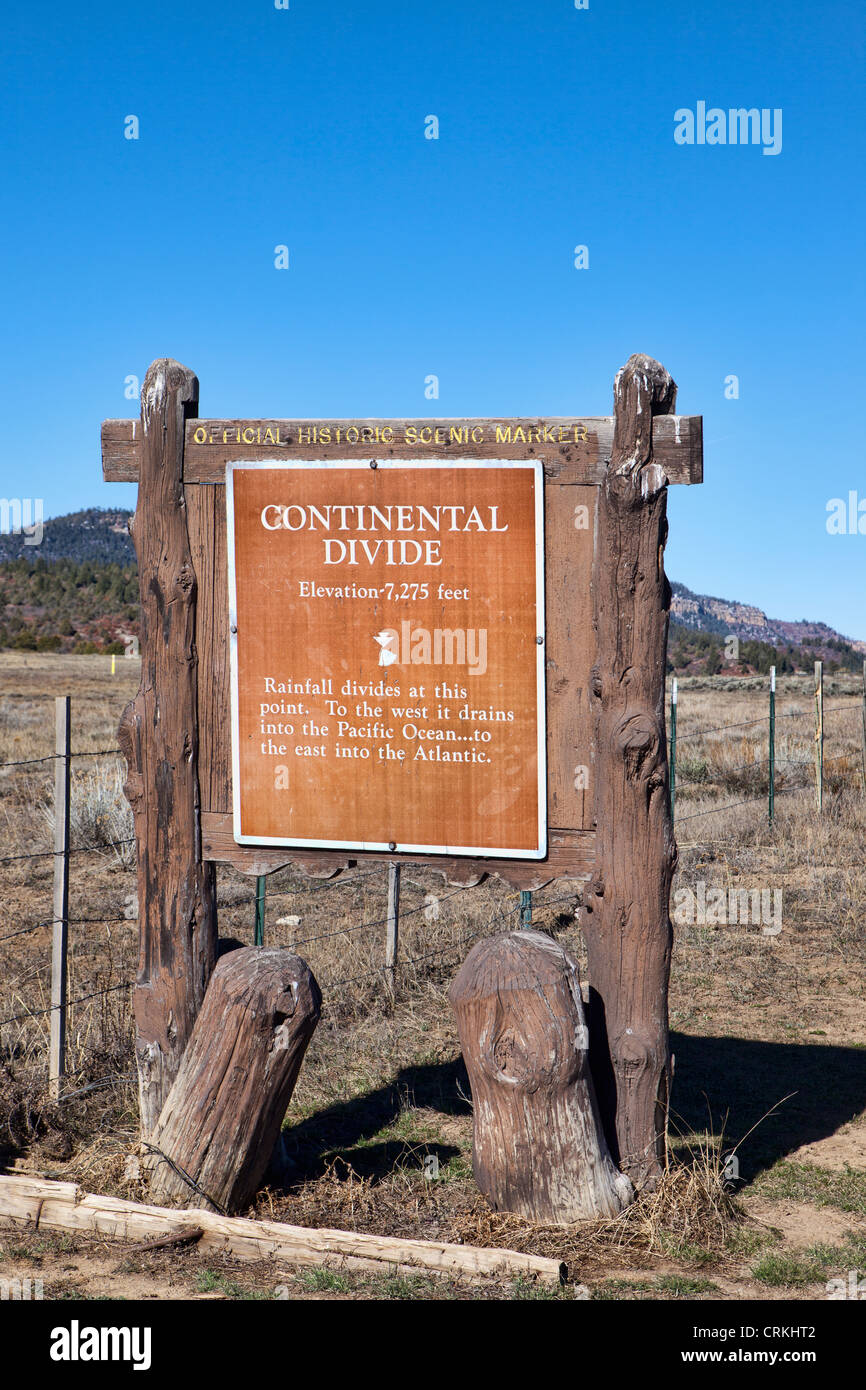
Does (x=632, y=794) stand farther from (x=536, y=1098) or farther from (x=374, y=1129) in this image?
(x=374, y=1129)

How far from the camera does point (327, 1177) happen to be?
4.84 metres

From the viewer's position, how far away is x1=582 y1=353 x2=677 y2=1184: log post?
443cm

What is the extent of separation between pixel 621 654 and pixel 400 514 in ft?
3.52

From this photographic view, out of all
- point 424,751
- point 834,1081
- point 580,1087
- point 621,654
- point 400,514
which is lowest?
point 834,1081

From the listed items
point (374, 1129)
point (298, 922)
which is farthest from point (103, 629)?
point (374, 1129)

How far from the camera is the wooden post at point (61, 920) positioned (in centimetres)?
560

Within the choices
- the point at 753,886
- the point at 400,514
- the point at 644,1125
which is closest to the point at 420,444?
the point at 400,514

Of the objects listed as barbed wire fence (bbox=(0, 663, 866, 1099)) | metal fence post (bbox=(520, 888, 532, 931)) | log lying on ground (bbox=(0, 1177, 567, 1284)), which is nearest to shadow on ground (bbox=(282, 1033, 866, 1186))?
log lying on ground (bbox=(0, 1177, 567, 1284))

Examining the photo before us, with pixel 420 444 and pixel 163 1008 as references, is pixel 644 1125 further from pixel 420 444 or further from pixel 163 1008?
pixel 420 444

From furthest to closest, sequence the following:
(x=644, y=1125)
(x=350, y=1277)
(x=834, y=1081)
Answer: (x=834, y=1081)
(x=644, y=1125)
(x=350, y=1277)

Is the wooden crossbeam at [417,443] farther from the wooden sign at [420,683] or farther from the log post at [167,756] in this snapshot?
the log post at [167,756]

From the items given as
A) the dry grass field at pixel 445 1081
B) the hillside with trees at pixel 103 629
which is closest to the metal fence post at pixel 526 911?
the dry grass field at pixel 445 1081
